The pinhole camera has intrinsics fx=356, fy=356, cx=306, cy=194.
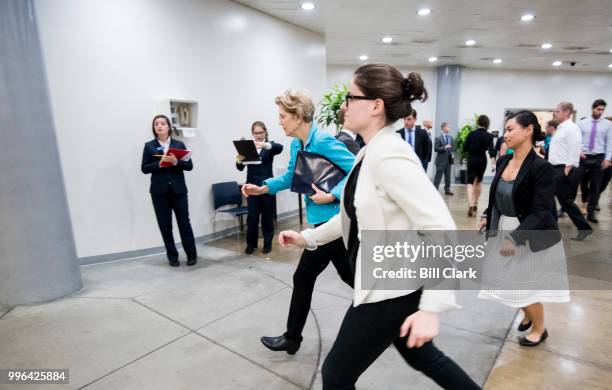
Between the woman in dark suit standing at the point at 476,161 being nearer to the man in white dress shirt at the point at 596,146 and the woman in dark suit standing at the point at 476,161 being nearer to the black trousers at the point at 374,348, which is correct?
the man in white dress shirt at the point at 596,146

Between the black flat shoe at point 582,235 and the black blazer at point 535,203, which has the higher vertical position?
the black blazer at point 535,203

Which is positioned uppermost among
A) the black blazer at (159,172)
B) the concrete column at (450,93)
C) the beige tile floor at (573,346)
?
the concrete column at (450,93)

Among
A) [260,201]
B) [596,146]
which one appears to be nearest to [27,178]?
[260,201]

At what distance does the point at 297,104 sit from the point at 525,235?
1560 millimetres

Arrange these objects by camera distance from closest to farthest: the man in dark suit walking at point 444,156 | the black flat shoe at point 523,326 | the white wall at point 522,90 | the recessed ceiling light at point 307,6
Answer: the black flat shoe at point 523,326 < the recessed ceiling light at point 307,6 < the man in dark suit walking at point 444,156 < the white wall at point 522,90

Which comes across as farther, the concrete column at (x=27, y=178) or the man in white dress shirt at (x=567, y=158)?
the man in white dress shirt at (x=567, y=158)

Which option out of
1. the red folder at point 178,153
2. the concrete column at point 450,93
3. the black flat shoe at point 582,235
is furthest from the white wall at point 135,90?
the concrete column at point 450,93

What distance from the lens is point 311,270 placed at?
206 centimetres

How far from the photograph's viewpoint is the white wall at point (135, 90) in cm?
376

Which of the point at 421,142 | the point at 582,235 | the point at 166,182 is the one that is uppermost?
the point at 421,142

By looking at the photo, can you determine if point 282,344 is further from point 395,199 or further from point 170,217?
point 170,217

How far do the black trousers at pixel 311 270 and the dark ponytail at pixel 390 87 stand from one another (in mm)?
965

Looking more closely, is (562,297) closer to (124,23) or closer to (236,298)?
(236,298)

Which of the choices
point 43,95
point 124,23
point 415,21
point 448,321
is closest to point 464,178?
point 415,21
